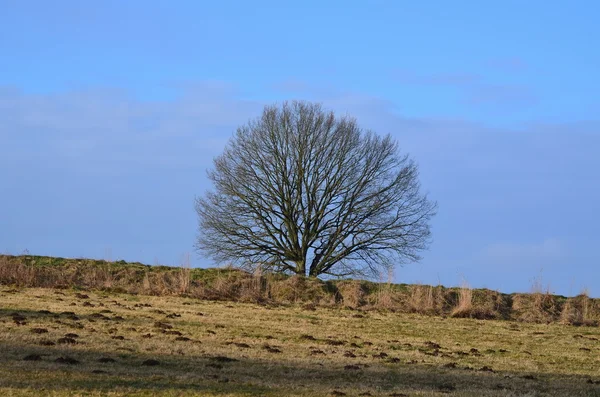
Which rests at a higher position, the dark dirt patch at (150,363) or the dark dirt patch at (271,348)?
the dark dirt patch at (271,348)

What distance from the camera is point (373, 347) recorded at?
19875mm

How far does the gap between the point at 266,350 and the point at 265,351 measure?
0.52 feet

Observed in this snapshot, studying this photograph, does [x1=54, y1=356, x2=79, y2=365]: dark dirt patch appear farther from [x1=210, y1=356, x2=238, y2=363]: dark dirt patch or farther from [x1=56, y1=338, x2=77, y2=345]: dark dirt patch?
[x1=210, y1=356, x2=238, y2=363]: dark dirt patch

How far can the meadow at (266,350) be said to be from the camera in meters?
13.0

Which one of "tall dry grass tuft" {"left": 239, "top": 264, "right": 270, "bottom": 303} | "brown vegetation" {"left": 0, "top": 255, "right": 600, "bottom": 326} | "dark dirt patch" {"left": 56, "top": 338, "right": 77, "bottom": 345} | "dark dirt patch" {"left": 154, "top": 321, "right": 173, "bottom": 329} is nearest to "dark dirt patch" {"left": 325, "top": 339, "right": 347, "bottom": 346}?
"dark dirt patch" {"left": 154, "top": 321, "right": 173, "bottom": 329}

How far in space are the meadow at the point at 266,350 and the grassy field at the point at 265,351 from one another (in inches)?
1.4

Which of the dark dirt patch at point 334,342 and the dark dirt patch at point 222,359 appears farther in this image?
the dark dirt patch at point 334,342

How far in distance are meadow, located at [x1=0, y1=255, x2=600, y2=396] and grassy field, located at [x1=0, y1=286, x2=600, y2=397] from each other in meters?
0.03

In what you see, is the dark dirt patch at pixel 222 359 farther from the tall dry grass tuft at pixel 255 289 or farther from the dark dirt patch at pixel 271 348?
the tall dry grass tuft at pixel 255 289

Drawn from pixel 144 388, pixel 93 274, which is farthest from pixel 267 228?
pixel 144 388

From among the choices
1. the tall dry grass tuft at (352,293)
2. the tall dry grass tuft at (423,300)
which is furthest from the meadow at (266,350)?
the tall dry grass tuft at (352,293)

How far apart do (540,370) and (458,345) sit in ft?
13.4

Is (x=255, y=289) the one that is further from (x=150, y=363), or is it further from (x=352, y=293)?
(x=150, y=363)

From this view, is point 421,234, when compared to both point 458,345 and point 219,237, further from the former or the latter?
point 458,345
